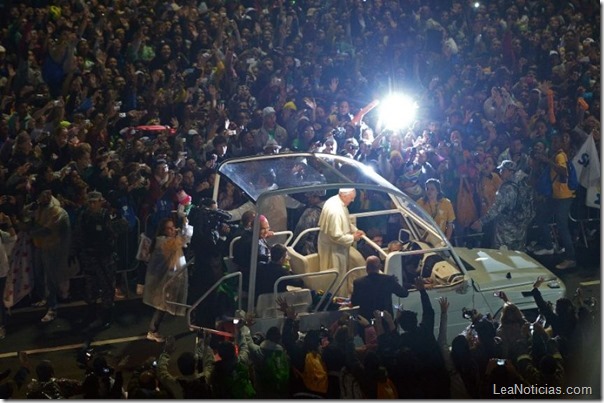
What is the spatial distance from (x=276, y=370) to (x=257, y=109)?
431 cm

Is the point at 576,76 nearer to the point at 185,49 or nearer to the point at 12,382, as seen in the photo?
the point at 185,49

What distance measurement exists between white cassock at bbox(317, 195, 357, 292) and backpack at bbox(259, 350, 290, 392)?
114 cm

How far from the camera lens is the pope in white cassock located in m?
10.5

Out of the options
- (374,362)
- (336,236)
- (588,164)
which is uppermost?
(588,164)

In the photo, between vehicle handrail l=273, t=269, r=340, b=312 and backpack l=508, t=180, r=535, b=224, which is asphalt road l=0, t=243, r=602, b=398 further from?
vehicle handrail l=273, t=269, r=340, b=312

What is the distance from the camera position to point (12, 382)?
10.3m

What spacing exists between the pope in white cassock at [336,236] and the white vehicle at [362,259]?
0.12 metres

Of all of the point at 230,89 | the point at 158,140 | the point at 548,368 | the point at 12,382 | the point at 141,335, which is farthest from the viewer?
the point at 230,89

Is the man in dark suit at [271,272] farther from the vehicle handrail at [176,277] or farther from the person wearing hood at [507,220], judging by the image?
the person wearing hood at [507,220]

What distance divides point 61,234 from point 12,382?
1642 millimetres

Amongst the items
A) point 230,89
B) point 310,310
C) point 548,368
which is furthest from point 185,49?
point 548,368

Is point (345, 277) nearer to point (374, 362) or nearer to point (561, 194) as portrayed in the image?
point (374, 362)

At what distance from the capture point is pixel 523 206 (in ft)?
39.5

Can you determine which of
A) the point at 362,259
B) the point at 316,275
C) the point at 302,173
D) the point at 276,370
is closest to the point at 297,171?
the point at 302,173
